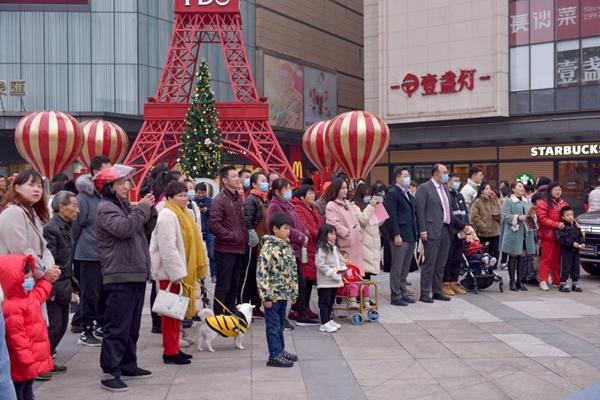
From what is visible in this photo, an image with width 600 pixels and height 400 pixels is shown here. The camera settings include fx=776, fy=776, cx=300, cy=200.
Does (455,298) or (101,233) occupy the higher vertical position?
(101,233)

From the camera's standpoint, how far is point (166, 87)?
31.8 meters

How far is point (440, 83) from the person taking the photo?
36.5 m

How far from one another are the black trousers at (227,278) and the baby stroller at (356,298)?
1.41 metres

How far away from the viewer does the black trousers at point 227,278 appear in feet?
29.5

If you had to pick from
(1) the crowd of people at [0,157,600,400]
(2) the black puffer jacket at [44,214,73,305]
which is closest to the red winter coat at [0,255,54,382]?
(1) the crowd of people at [0,157,600,400]

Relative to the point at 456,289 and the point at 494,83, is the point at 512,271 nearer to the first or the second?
the point at 456,289

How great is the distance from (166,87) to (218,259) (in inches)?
934

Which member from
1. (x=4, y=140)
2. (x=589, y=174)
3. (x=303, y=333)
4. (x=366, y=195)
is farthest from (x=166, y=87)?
(x=303, y=333)

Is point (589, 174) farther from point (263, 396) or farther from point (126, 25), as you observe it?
point (263, 396)

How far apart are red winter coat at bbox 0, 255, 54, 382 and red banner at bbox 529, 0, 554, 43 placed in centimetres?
3207

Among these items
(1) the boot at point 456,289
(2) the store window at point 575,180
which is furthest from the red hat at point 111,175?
(2) the store window at point 575,180

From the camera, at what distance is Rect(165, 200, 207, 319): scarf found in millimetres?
7410

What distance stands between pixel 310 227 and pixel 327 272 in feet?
3.13

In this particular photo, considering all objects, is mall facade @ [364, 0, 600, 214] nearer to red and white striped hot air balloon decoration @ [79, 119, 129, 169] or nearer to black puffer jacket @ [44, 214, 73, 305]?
red and white striped hot air balloon decoration @ [79, 119, 129, 169]
